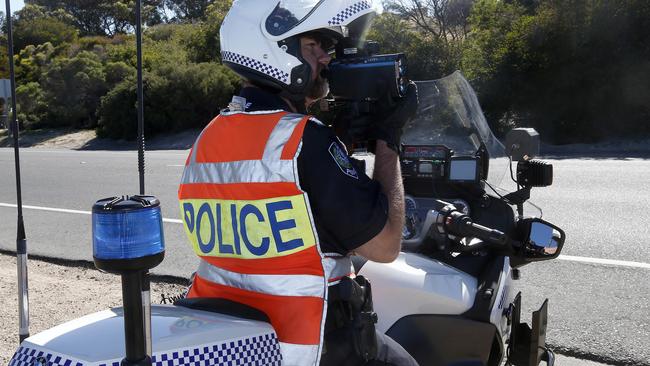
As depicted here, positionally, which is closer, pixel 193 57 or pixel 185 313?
pixel 185 313

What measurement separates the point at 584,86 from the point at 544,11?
8.45ft

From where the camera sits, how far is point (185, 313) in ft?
6.13

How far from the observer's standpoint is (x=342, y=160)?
1.90m

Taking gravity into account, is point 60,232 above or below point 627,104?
below

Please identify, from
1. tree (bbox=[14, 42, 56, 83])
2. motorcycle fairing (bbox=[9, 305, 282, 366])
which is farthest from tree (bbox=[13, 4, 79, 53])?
motorcycle fairing (bbox=[9, 305, 282, 366])

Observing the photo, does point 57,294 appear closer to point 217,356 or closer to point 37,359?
point 37,359

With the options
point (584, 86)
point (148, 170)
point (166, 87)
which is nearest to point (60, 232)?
point (148, 170)

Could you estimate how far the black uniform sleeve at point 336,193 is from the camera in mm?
1864

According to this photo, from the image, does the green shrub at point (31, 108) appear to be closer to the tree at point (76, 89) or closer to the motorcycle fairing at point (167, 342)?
the tree at point (76, 89)

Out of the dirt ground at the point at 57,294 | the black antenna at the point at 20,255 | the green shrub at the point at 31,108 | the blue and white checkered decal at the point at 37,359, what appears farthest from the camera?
the green shrub at the point at 31,108

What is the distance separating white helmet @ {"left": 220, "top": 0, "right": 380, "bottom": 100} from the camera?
2.04 m

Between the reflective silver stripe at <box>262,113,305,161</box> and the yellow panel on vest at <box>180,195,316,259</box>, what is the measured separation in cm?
12

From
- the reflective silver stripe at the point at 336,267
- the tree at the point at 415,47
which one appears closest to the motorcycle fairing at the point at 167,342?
the reflective silver stripe at the point at 336,267

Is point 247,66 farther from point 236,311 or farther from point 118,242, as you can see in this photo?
point 118,242
